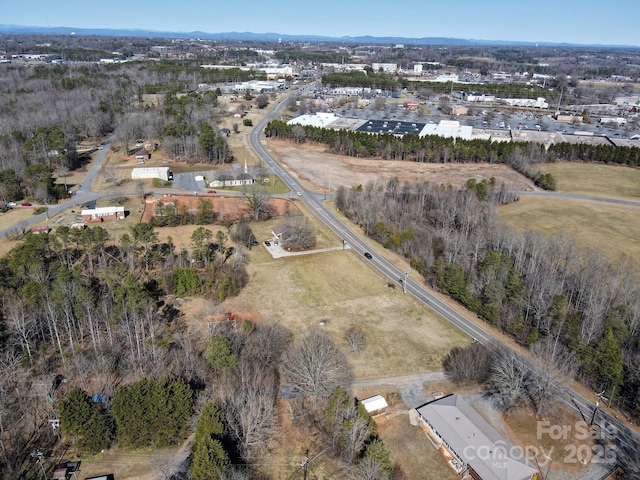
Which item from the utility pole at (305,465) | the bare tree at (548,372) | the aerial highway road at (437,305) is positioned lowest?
the utility pole at (305,465)

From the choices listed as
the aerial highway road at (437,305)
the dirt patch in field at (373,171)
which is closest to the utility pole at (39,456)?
the aerial highway road at (437,305)

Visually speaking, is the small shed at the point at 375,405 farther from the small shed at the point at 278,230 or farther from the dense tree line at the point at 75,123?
the dense tree line at the point at 75,123

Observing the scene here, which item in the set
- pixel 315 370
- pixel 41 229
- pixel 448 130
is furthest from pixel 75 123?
pixel 315 370

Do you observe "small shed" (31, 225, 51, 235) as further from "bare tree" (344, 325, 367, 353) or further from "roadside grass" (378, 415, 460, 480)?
"roadside grass" (378, 415, 460, 480)

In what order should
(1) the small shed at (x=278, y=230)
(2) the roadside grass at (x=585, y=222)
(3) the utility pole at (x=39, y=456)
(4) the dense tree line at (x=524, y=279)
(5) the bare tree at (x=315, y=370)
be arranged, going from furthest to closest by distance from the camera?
(2) the roadside grass at (x=585, y=222), (1) the small shed at (x=278, y=230), (4) the dense tree line at (x=524, y=279), (5) the bare tree at (x=315, y=370), (3) the utility pole at (x=39, y=456)

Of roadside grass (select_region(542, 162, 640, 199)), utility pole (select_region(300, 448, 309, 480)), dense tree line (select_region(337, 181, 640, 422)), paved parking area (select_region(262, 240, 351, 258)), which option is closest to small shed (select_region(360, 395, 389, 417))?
utility pole (select_region(300, 448, 309, 480))

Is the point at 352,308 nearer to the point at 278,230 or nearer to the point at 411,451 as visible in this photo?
the point at 411,451
